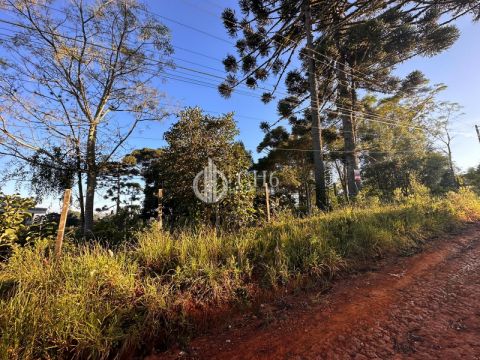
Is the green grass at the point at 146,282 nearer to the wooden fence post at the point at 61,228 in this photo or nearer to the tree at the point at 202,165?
the wooden fence post at the point at 61,228

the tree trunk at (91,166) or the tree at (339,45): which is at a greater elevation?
the tree at (339,45)

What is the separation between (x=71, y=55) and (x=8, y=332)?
1339cm

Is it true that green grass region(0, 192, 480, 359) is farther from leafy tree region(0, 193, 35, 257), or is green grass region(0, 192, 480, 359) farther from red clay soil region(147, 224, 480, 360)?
leafy tree region(0, 193, 35, 257)

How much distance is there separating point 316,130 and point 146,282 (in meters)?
10.4

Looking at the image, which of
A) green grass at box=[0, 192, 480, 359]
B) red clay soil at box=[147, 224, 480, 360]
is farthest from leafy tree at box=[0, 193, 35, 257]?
red clay soil at box=[147, 224, 480, 360]

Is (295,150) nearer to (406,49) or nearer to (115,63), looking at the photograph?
(406,49)

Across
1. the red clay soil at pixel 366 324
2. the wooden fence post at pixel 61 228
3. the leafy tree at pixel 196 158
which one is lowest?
the red clay soil at pixel 366 324

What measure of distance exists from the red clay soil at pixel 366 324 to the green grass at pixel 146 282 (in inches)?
13.5

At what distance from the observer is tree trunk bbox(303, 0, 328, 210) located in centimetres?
1115

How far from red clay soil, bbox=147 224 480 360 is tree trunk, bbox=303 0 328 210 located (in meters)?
6.42

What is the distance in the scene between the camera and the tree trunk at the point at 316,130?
11148 mm

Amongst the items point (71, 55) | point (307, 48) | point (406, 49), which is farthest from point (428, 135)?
point (71, 55)

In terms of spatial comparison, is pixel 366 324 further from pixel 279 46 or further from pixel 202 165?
pixel 279 46

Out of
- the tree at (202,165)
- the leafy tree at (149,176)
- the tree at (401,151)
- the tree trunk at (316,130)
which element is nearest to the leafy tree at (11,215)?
the tree at (202,165)
